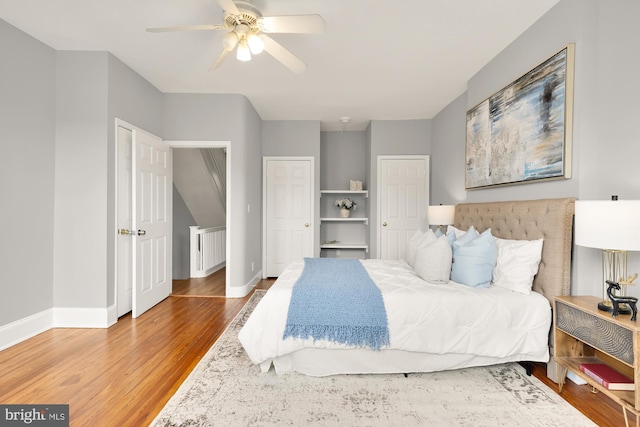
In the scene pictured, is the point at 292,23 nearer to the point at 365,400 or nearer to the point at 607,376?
the point at 365,400

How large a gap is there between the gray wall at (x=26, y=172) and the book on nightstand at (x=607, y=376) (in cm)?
414

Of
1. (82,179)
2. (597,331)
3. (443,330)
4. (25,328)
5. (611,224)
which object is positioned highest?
(82,179)

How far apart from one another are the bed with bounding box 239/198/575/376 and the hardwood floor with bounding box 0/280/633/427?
1.39 ft

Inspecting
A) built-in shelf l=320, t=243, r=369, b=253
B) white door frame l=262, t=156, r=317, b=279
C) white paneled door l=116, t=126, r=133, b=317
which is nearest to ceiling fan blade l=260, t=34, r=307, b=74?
white paneled door l=116, t=126, r=133, b=317

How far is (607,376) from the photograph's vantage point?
1625 millimetres

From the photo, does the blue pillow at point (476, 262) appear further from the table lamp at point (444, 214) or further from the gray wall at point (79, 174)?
the gray wall at point (79, 174)

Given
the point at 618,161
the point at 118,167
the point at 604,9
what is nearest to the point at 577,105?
the point at 618,161

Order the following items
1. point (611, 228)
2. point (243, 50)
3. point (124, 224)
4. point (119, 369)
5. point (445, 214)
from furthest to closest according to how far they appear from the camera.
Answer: point (445, 214)
point (124, 224)
point (243, 50)
point (119, 369)
point (611, 228)

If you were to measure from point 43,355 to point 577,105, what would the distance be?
4.27 m

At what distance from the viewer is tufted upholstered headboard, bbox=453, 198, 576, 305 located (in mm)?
1977

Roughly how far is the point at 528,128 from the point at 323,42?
1.85m

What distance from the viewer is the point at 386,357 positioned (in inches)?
79.8

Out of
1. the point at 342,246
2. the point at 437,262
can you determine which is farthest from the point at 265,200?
the point at 437,262

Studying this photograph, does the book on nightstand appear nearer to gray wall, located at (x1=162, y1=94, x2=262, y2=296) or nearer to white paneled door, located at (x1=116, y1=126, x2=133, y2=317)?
gray wall, located at (x1=162, y1=94, x2=262, y2=296)
